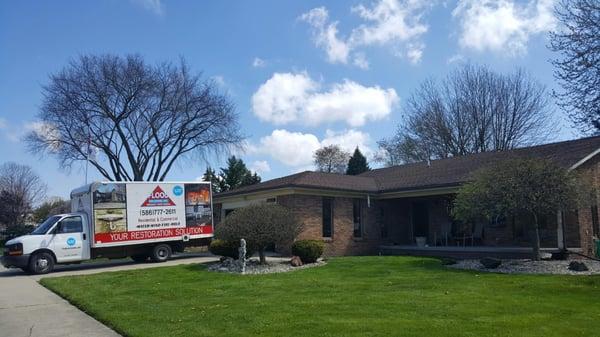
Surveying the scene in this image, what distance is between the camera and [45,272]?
18.0 metres

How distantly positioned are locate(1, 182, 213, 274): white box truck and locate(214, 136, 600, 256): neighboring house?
3.49 metres

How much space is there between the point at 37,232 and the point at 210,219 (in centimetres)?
645

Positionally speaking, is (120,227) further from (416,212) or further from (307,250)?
(416,212)

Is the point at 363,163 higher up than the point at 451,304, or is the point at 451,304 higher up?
the point at 363,163

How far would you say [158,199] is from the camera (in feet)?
66.6

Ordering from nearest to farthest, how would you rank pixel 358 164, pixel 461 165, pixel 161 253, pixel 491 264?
pixel 491 264, pixel 161 253, pixel 461 165, pixel 358 164

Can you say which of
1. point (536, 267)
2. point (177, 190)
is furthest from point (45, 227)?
point (536, 267)

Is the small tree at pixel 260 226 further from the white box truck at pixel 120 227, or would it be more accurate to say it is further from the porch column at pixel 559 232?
the porch column at pixel 559 232

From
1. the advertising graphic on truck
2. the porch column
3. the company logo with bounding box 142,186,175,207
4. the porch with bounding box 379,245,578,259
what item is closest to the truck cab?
the advertising graphic on truck

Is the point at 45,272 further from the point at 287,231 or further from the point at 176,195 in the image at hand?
the point at 287,231

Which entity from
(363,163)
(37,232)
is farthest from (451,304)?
(363,163)

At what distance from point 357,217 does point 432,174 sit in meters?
4.06

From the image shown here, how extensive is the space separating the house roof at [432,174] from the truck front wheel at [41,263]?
8780 mm

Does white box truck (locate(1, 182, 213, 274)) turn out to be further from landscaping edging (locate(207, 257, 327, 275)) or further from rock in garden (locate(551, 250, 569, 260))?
rock in garden (locate(551, 250, 569, 260))
